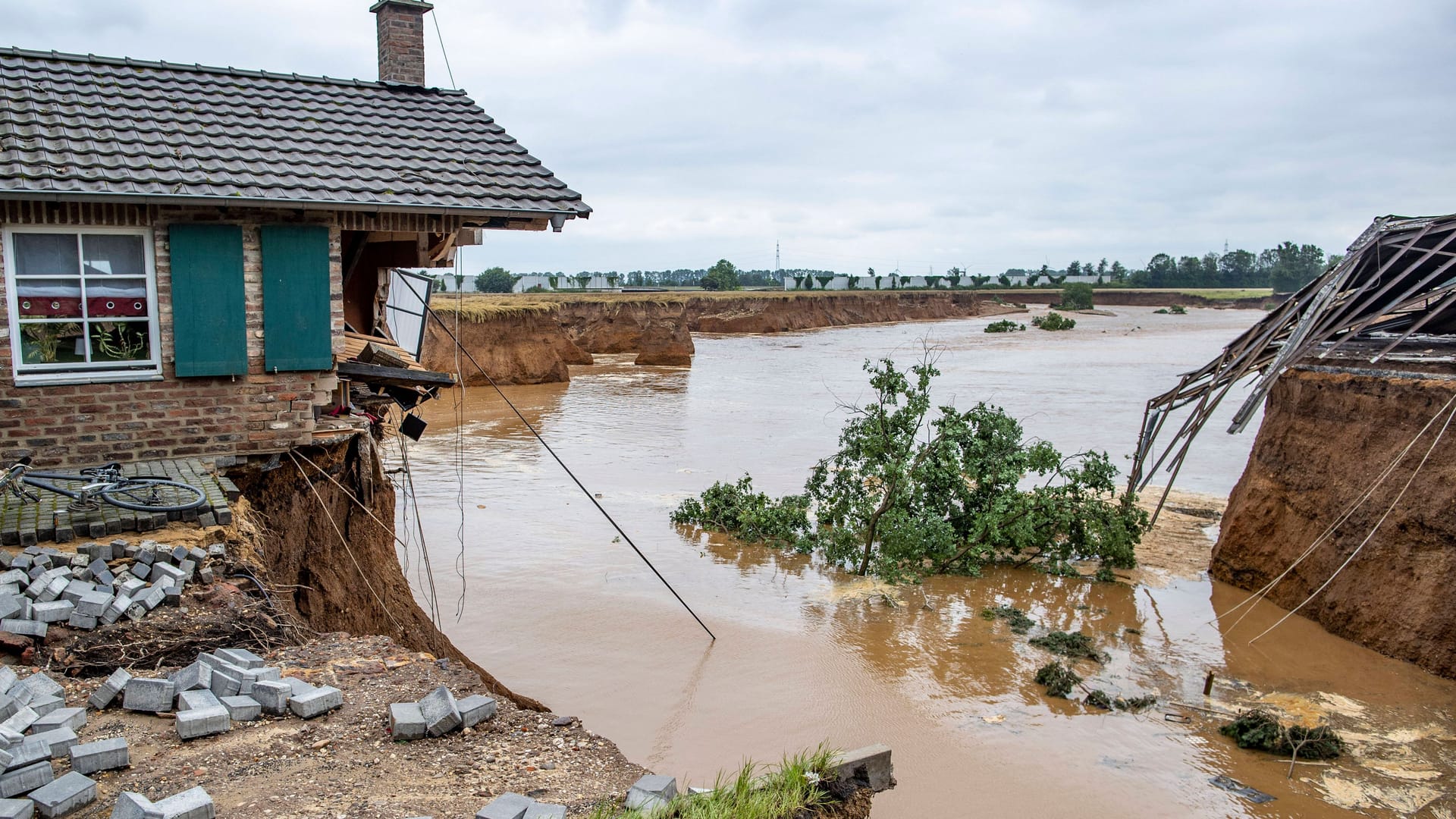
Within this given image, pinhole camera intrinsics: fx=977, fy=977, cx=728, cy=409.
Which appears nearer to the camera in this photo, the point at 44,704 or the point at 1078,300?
the point at 44,704

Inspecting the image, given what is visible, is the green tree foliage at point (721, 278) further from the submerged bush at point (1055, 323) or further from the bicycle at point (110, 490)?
the bicycle at point (110, 490)

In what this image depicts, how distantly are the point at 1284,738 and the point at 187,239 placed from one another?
9.84 meters

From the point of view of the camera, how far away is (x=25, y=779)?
415 centimetres

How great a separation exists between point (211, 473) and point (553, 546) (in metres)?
6.15

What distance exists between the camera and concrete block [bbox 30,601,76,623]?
5.50 m

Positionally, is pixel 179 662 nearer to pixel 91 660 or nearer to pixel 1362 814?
pixel 91 660

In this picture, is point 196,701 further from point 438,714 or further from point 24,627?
point 24,627

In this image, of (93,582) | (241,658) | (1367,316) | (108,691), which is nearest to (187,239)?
(93,582)

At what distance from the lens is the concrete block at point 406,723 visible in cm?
497

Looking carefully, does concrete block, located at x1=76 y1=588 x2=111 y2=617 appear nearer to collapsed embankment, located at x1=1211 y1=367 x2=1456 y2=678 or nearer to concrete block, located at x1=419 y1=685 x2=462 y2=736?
concrete block, located at x1=419 y1=685 x2=462 y2=736

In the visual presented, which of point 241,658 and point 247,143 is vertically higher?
point 247,143

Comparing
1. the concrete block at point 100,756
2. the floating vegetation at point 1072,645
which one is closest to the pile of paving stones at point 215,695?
the concrete block at point 100,756

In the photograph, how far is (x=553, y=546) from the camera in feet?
44.3

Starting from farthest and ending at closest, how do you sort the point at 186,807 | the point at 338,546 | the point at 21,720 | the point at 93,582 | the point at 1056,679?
the point at 1056,679 → the point at 338,546 → the point at 93,582 → the point at 21,720 → the point at 186,807
